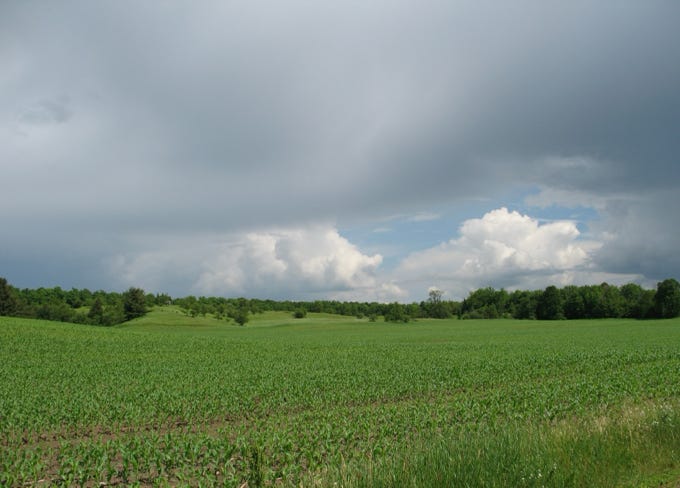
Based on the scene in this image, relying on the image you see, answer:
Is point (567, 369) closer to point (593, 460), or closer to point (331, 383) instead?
point (331, 383)

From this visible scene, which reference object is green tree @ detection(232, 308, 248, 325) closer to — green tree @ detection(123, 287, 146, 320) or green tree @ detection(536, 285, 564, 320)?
green tree @ detection(123, 287, 146, 320)

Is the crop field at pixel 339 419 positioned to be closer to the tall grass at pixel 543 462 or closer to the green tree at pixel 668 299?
the tall grass at pixel 543 462

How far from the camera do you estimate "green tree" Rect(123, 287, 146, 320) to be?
131625 millimetres

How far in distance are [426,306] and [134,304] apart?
99.5m

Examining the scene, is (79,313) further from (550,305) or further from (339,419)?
(339,419)

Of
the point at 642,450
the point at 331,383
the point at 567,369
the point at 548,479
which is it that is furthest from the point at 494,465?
the point at 567,369

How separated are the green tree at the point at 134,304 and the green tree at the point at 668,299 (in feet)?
444

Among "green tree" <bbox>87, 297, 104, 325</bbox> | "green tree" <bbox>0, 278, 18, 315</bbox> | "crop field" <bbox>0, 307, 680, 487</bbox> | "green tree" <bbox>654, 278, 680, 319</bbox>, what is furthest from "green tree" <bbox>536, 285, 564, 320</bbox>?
"green tree" <bbox>0, 278, 18, 315</bbox>

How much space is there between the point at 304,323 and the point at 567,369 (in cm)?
8939

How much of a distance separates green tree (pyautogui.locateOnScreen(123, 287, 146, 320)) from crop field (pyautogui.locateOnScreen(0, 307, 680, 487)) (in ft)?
318

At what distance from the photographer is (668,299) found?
123 meters

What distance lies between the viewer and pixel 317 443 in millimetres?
12945

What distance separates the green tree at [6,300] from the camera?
114m

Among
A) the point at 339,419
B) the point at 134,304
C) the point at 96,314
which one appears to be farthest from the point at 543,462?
the point at 96,314
